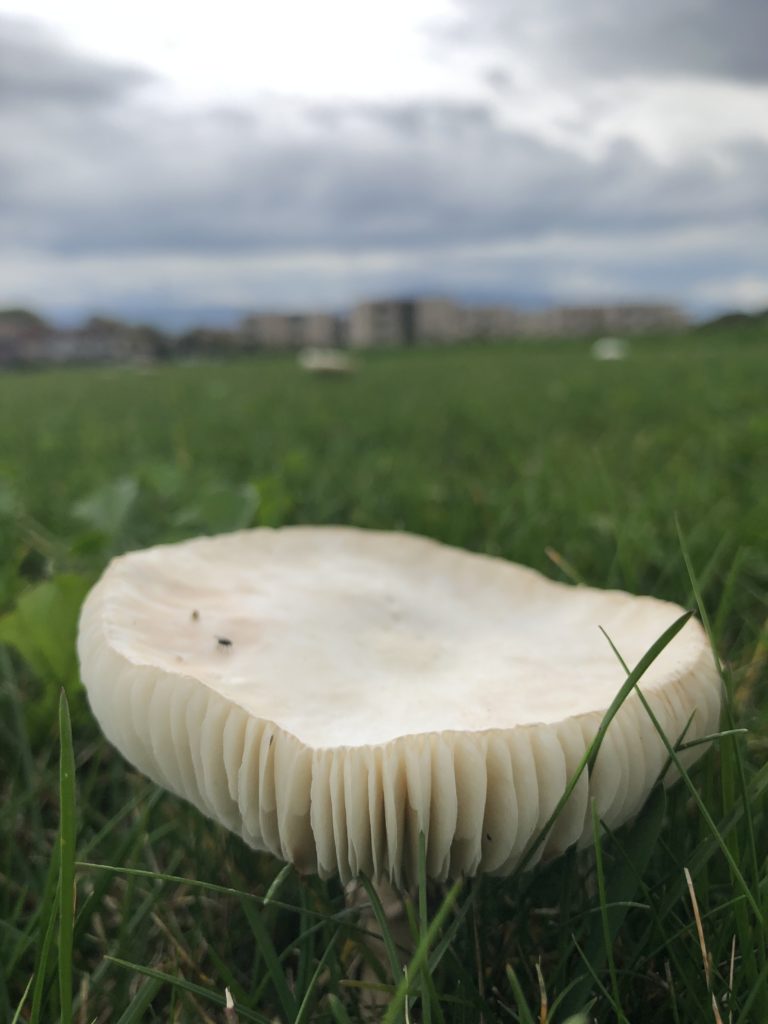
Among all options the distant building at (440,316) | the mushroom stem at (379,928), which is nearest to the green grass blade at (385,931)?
the mushroom stem at (379,928)

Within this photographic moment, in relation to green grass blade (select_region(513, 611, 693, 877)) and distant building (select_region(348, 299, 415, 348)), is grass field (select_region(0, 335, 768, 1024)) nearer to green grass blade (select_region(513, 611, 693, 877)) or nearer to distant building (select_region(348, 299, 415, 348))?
green grass blade (select_region(513, 611, 693, 877))

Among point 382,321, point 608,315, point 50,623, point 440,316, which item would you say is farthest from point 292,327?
point 50,623

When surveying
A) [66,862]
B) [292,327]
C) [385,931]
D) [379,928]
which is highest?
[292,327]

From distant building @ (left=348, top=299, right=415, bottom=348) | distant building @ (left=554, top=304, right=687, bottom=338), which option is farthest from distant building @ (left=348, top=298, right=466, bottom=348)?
distant building @ (left=554, top=304, right=687, bottom=338)

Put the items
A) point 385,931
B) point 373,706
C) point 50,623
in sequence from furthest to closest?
point 50,623 → point 373,706 → point 385,931

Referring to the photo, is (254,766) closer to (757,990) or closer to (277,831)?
(277,831)

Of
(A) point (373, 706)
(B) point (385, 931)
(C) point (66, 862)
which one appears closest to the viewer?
(C) point (66, 862)

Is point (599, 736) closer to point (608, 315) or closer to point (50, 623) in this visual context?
point (50, 623)
